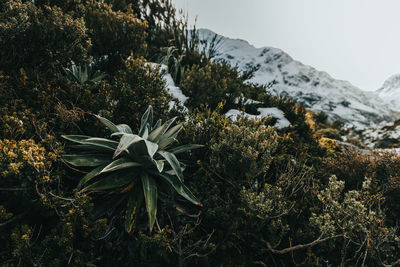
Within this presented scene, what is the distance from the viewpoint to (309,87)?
22625 millimetres

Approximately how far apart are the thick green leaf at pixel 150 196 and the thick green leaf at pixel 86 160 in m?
0.48

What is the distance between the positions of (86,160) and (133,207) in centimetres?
73

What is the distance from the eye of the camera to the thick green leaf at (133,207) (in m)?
1.77

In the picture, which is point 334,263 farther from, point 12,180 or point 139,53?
point 139,53

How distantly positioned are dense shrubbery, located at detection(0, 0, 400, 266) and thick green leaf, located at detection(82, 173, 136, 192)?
0.13 meters

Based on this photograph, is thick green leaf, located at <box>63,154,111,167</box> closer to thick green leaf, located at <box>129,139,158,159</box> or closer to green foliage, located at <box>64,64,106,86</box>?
thick green leaf, located at <box>129,139,158,159</box>

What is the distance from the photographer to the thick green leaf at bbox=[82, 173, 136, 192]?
1865mm

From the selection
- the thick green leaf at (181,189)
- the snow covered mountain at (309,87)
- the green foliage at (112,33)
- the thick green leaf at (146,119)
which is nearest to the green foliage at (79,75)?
the green foliage at (112,33)

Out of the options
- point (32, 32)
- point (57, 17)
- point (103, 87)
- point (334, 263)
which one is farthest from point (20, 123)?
point (334, 263)

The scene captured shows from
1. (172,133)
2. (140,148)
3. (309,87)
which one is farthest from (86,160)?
(309,87)

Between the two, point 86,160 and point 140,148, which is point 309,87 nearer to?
point 140,148

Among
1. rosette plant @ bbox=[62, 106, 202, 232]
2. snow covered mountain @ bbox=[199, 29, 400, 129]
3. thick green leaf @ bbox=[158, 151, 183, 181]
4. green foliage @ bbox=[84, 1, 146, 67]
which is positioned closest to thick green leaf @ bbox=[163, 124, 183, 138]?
rosette plant @ bbox=[62, 106, 202, 232]

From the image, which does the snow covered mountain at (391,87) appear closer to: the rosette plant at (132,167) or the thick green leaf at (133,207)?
the rosette plant at (132,167)

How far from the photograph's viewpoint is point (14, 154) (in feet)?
5.49
